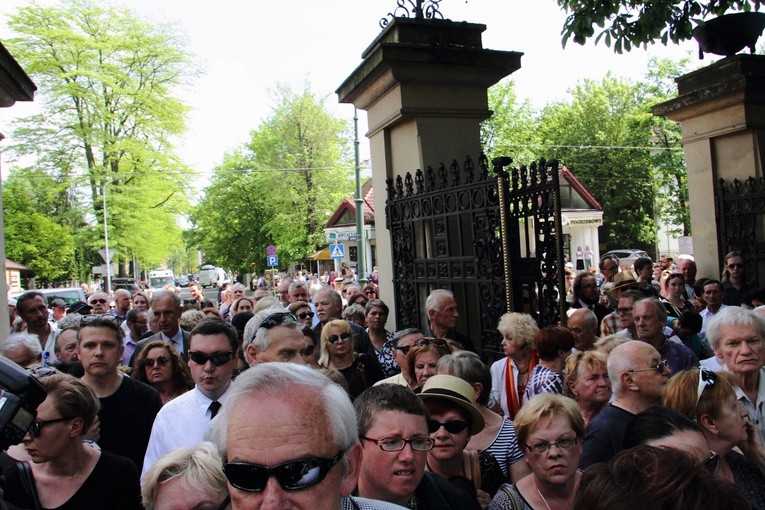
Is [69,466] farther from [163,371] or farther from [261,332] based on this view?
[163,371]

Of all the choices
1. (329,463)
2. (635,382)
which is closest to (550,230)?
(635,382)

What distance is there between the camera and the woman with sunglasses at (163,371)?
5.32 m

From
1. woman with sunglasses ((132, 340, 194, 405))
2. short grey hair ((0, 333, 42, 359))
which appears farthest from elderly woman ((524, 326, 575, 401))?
short grey hair ((0, 333, 42, 359))

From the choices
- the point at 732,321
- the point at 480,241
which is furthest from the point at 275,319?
the point at 732,321

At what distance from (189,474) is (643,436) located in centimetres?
187

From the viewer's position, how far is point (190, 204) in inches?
1635

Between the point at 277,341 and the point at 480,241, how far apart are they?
2.56m

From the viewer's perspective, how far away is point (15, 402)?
1789 mm

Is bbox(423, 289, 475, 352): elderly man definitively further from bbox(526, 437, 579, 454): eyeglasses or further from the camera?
the camera

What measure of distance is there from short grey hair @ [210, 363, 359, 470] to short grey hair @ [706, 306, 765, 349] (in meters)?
3.32

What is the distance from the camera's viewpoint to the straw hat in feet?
11.7

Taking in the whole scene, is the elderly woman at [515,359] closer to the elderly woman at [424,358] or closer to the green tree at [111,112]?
the elderly woman at [424,358]

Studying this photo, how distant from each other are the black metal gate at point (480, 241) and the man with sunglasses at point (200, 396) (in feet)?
8.83

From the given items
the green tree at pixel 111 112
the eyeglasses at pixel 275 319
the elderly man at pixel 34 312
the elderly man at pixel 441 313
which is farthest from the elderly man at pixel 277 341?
the green tree at pixel 111 112
